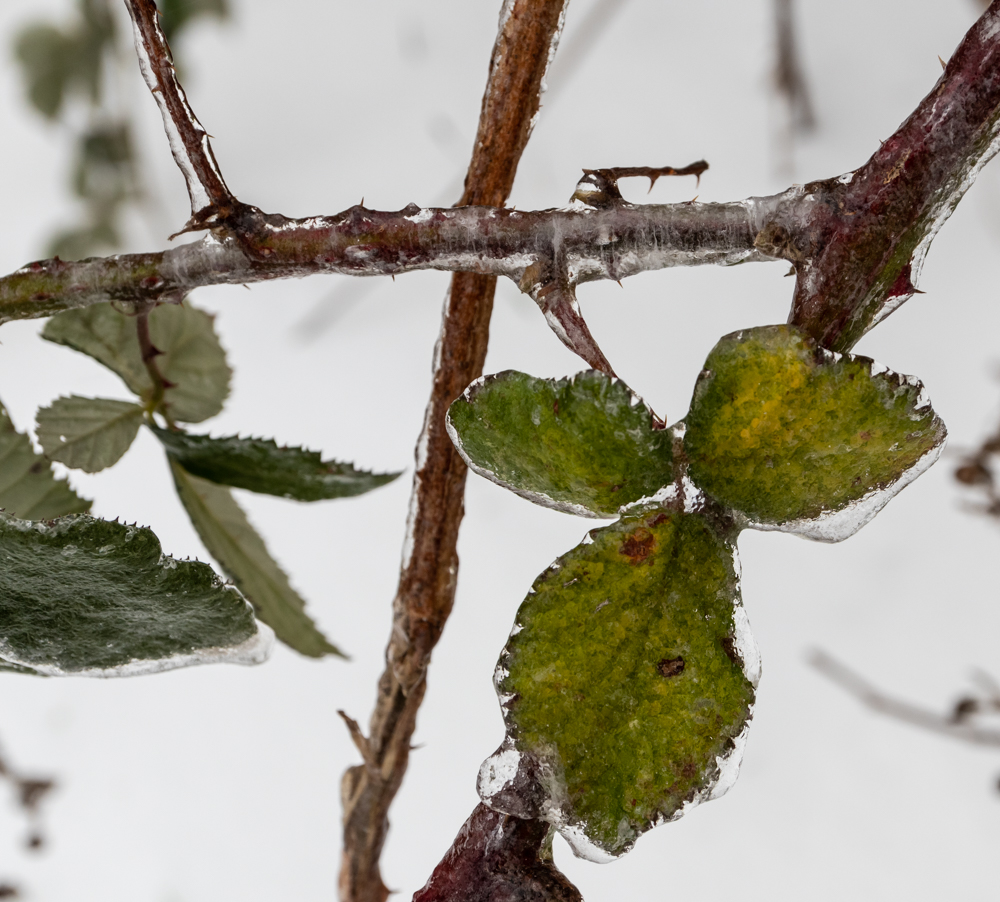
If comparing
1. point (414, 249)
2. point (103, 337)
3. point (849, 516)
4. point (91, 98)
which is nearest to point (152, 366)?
point (103, 337)

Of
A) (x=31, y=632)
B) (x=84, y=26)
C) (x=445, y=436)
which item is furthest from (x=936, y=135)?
(x=84, y=26)

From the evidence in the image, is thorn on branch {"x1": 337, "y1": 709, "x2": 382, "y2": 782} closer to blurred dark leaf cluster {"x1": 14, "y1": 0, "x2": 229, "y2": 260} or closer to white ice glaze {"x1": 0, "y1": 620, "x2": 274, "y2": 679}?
white ice glaze {"x1": 0, "y1": 620, "x2": 274, "y2": 679}

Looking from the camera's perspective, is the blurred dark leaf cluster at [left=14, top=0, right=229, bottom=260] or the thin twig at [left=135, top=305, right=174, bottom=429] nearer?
the thin twig at [left=135, top=305, right=174, bottom=429]

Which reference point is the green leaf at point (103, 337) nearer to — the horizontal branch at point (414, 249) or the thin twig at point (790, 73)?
the horizontal branch at point (414, 249)

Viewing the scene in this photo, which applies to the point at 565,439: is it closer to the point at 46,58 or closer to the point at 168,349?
the point at 168,349

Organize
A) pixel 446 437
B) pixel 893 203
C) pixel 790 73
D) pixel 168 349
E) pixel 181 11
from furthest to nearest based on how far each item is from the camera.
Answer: pixel 790 73, pixel 181 11, pixel 168 349, pixel 446 437, pixel 893 203

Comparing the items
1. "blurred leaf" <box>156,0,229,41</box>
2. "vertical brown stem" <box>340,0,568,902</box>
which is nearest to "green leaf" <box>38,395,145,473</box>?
"vertical brown stem" <box>340,0,568,902</box>
